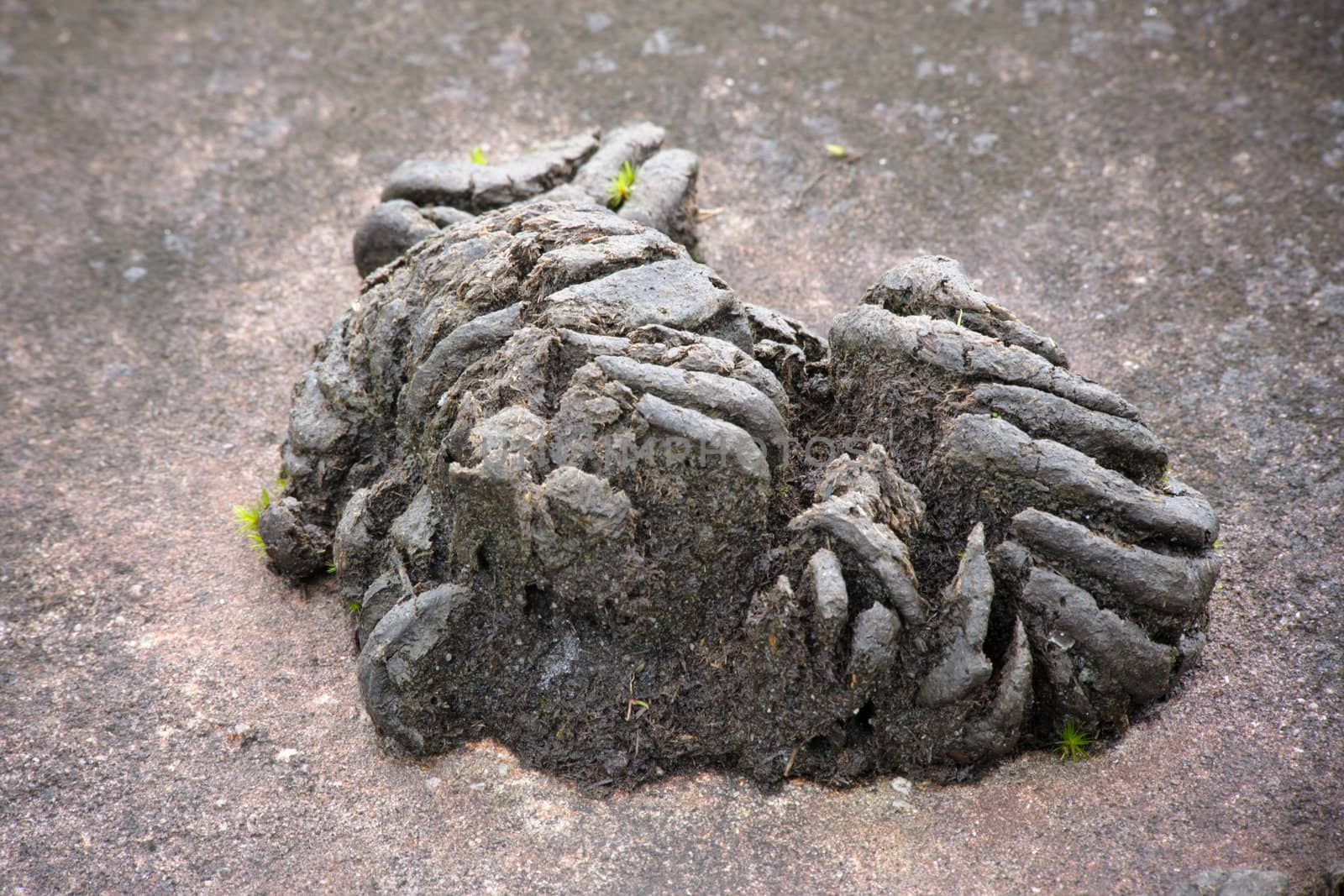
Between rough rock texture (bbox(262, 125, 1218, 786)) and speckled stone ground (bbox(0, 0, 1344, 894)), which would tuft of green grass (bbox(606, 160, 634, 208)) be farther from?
rough rock texture (bbox(262, 125, 1218, 786))

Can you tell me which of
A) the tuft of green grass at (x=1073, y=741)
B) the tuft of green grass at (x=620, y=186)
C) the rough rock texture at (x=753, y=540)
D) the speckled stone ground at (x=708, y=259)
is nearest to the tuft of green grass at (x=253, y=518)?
the speckled stone ground at (x=708, y=259)

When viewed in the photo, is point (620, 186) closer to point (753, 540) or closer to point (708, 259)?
point (708, 259)

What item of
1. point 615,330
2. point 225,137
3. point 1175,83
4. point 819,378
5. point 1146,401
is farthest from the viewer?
point 225,137

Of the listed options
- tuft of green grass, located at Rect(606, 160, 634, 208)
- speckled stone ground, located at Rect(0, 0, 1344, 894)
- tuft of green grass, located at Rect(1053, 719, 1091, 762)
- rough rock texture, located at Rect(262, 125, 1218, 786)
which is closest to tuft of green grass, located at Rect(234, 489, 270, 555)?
speckled stone ground, located at Rect(0, 0, 1344, 894)

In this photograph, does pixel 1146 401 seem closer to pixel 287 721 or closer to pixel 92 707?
pixel 287 721

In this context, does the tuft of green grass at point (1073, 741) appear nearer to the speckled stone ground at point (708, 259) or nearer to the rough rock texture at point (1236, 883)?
the speckled stone ground at point (708, 259)

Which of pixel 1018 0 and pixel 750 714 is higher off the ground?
pixel 1018 0

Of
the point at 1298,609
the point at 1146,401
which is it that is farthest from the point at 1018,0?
the point at 1298,609
